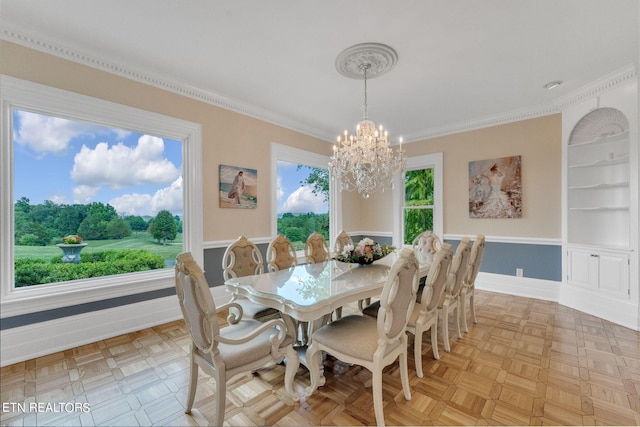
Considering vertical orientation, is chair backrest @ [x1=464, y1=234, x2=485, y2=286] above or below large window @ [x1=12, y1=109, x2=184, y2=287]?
below

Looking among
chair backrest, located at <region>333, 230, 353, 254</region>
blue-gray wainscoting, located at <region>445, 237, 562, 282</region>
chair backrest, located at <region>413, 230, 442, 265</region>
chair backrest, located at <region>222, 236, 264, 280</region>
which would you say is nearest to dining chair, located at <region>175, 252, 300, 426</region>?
chair backrest, located at <region>222, 236, 264, 280</region>

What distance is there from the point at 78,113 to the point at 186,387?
265 cm

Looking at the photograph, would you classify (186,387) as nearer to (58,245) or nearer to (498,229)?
(58,245)

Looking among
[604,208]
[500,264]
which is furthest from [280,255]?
[604,208]

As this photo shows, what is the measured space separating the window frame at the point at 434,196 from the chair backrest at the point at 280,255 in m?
3.07

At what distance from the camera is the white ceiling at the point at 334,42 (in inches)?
82.2

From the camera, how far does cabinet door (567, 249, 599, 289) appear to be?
11.4 feet

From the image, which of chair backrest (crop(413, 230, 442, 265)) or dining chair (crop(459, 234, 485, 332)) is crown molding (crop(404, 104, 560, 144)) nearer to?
chair backrest (crop(413, 230, 442, 265))

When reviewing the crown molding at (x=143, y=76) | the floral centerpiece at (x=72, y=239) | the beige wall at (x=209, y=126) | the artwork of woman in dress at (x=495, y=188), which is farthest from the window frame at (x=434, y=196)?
the floral centerpiece at (x=72, y=239)

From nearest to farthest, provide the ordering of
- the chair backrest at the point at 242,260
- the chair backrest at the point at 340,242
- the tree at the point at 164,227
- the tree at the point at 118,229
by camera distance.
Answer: the chair backrest at the point at 242,260 → the tree at the point at 118,229 → the tree at the point at 164,227 → the chair backrest at the point at 340,242

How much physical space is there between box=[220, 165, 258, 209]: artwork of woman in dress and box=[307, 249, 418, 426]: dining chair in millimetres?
2424

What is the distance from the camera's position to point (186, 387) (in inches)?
79.4

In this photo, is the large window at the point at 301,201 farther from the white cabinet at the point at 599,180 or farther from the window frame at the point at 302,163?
the white cabinet at the point at 599,180

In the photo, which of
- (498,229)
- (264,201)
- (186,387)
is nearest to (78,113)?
(264,201)
